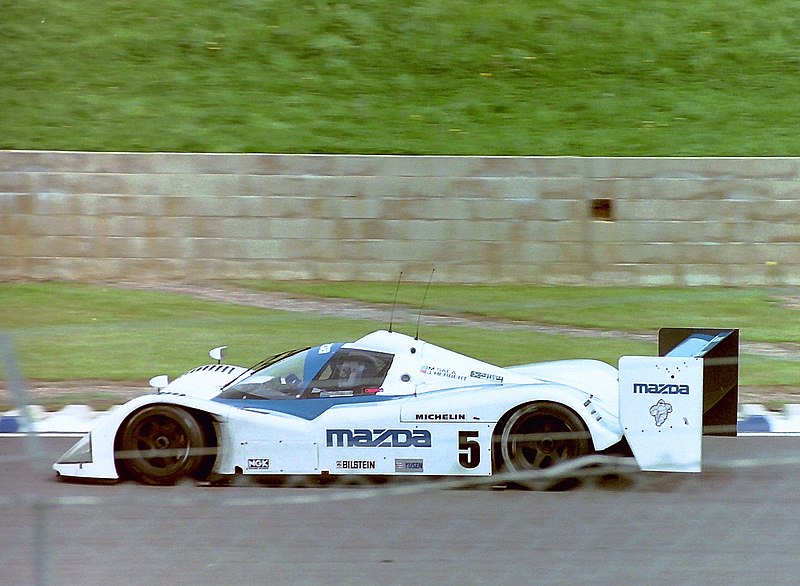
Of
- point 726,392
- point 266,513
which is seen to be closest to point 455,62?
point 726,392

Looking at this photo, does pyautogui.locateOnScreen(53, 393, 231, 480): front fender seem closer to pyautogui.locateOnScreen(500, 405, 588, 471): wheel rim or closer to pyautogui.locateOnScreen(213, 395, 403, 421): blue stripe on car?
pyautogui.locateOnScreen(213, 395, 403, 421): blue stripe on car

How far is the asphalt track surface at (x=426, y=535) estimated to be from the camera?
4590mm

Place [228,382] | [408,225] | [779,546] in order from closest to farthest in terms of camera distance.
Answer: [779,546]
[228,382]
[408,225]

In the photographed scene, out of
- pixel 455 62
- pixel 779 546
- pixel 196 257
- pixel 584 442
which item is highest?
pixel 455 62

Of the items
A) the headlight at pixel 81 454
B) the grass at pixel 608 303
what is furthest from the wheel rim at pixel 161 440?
the grass at pixel 608 303

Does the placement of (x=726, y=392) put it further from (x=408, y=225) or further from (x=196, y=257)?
(x=196, y=257)

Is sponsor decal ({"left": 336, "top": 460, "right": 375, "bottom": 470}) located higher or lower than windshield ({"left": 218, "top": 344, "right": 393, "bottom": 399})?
lower

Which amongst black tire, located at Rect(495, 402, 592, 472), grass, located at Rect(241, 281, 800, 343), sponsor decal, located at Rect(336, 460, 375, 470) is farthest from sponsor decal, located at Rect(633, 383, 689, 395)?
grass, located at Rect(241, 281, 800, 343)

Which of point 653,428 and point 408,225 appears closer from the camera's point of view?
point 653,428

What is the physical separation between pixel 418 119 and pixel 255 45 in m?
2.79

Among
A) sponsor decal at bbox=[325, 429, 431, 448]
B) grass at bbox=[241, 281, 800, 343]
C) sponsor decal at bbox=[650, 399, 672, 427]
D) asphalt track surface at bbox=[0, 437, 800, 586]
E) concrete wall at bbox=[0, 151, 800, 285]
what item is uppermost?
concrete wall at bbox=[0, 151, 800, 285]

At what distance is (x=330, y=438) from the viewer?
19.3 feet

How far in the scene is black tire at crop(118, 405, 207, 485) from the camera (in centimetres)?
591

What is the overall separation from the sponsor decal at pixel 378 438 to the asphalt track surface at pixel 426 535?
282 millimetres
